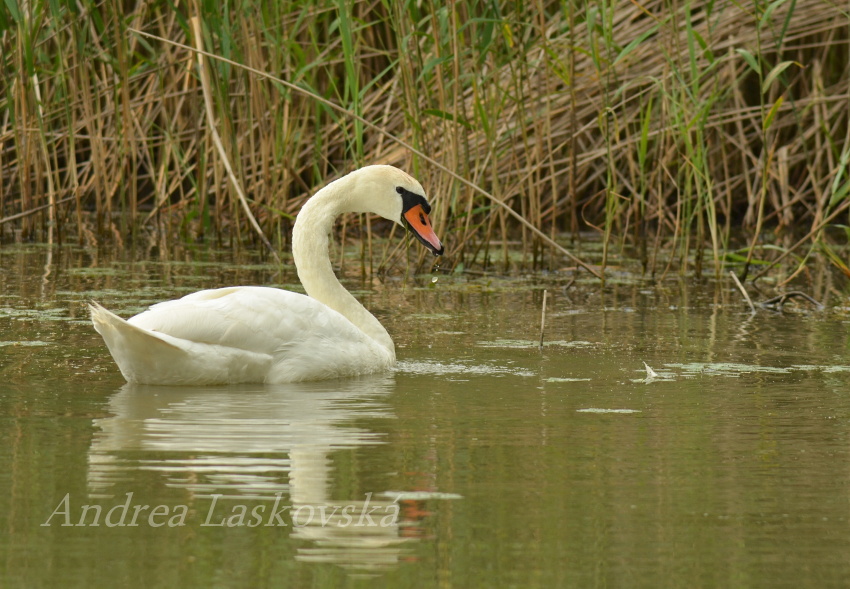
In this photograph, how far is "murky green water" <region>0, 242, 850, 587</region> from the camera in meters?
3.31

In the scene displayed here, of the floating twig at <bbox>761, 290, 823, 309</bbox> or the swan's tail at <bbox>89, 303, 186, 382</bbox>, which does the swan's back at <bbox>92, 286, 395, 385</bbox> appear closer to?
the swan's tail at <bbox>89, 303, 186, 382</bbox>

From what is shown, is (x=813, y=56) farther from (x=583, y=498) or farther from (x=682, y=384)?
(x=583, y=498)

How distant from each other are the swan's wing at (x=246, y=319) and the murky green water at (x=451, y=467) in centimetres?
21

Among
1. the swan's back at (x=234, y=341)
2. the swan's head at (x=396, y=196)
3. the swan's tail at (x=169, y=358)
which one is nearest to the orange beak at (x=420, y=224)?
the swan's head at (x=396, y=196)

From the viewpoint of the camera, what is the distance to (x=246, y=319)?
5.68 metres

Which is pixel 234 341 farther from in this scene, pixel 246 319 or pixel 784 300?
pixel 784 300

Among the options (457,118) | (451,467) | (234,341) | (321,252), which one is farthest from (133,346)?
(457,118)

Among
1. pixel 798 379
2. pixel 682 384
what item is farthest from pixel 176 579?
pixel 798 379

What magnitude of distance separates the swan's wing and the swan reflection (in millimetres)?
185

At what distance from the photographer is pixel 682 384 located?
19.0 feet

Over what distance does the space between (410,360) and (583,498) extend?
263 centimetres

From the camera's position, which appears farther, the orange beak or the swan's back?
the orange beak

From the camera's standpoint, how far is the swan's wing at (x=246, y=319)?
559 centimetres

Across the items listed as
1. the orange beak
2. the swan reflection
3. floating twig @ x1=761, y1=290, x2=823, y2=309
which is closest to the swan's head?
the orange beak
